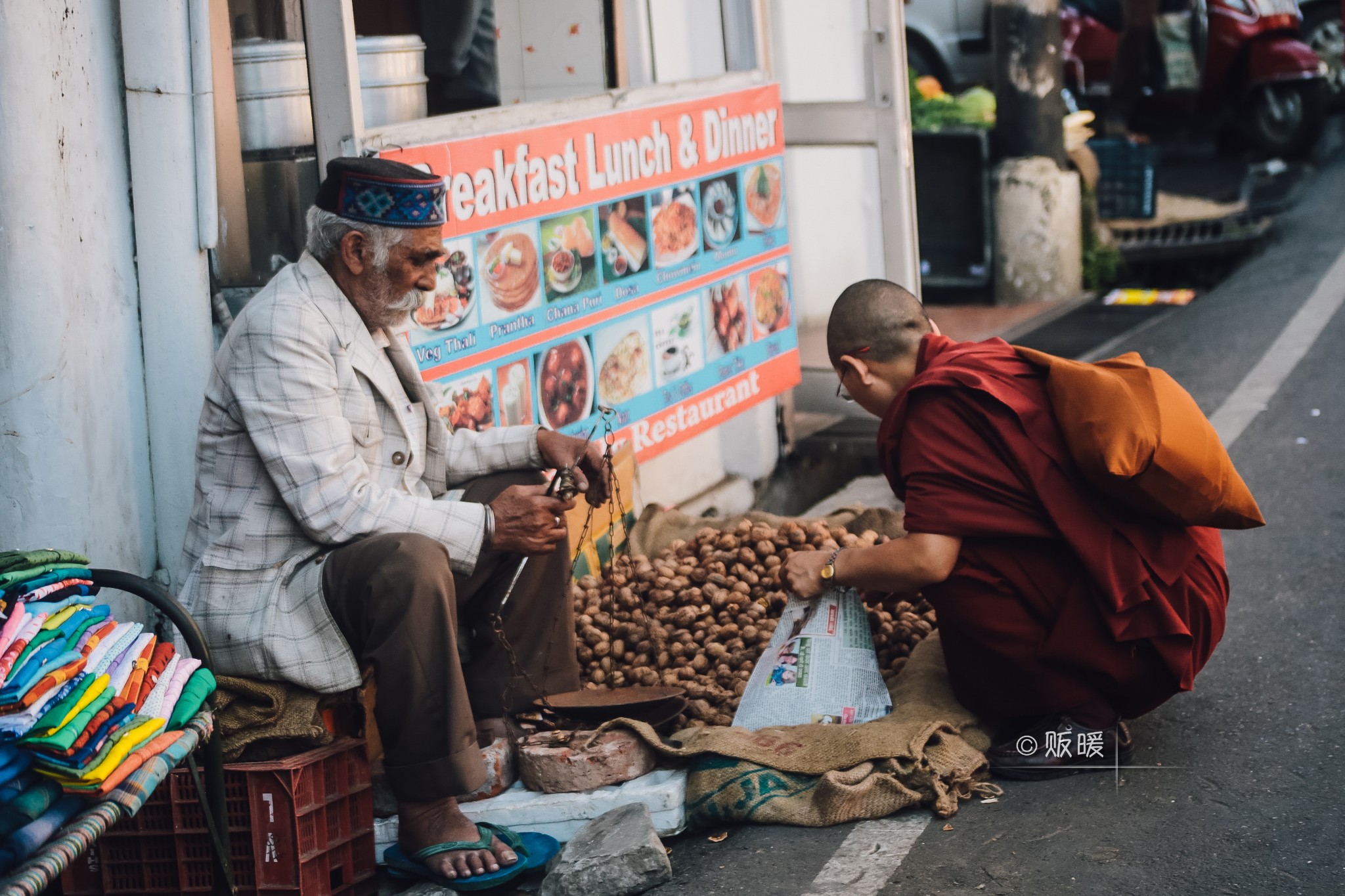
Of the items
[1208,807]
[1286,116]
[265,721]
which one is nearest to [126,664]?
[265,721]

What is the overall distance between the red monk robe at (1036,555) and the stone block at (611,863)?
0.88m

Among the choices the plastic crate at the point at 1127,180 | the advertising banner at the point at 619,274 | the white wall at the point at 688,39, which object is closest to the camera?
the advertising banner at the point at 619,274

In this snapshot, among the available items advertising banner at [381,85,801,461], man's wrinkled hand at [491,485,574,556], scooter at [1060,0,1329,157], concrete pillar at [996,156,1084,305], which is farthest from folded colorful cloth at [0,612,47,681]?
scooter at [1060,0,1329,157]

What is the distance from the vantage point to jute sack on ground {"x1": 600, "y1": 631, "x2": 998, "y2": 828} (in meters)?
3.30

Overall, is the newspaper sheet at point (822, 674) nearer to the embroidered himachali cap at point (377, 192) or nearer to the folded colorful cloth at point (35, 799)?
the embroidered himachali cap at point (377, 192)

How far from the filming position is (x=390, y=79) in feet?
13.6

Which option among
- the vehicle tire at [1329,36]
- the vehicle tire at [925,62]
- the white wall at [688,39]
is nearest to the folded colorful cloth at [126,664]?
the white wall at [688,39]

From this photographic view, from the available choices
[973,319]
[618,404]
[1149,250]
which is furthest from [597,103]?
[1149,250]

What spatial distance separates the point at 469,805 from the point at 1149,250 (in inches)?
313

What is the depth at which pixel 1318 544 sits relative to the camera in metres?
5.00

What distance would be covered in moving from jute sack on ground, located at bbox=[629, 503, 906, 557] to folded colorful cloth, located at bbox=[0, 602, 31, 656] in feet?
8.29

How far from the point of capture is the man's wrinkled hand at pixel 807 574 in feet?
11.7

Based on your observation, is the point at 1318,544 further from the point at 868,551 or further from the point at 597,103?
the point at 597,103

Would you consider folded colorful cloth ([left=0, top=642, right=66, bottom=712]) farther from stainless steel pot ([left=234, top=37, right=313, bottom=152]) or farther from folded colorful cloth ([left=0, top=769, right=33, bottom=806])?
stainless steel pot ([left=234, top=37, right=313, bottom=152])
